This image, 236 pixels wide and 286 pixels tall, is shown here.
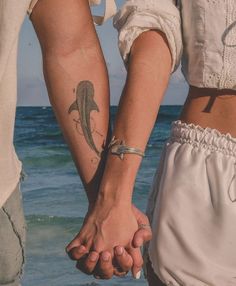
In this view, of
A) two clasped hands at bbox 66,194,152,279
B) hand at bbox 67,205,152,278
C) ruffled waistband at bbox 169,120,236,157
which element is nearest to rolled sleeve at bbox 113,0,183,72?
ruffled waistband at bbox 169,120,236,157

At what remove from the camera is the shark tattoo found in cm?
281

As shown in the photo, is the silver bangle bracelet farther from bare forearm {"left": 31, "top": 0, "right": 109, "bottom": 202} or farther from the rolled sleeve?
the rolled sleeve

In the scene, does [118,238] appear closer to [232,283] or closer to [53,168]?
[232,283]

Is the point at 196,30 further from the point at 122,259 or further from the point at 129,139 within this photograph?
the point at 122,259

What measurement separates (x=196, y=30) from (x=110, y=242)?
748mm

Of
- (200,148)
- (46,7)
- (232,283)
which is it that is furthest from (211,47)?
(232,283)

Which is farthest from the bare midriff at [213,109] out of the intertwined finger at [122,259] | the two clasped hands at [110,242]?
the intertwined finger at [122,259]

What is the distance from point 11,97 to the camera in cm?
248

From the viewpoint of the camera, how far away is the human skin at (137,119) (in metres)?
2.56

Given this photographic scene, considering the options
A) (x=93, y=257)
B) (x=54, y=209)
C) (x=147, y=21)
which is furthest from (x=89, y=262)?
(x=54, y=209)

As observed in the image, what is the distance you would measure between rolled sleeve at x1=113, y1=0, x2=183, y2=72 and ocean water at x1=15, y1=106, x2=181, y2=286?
1.79ft

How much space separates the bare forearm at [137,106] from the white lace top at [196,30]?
0.13 feet

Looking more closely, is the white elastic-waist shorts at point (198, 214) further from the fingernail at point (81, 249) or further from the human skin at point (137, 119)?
the fingernail at point (81, 249)

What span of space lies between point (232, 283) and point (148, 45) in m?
0.79
